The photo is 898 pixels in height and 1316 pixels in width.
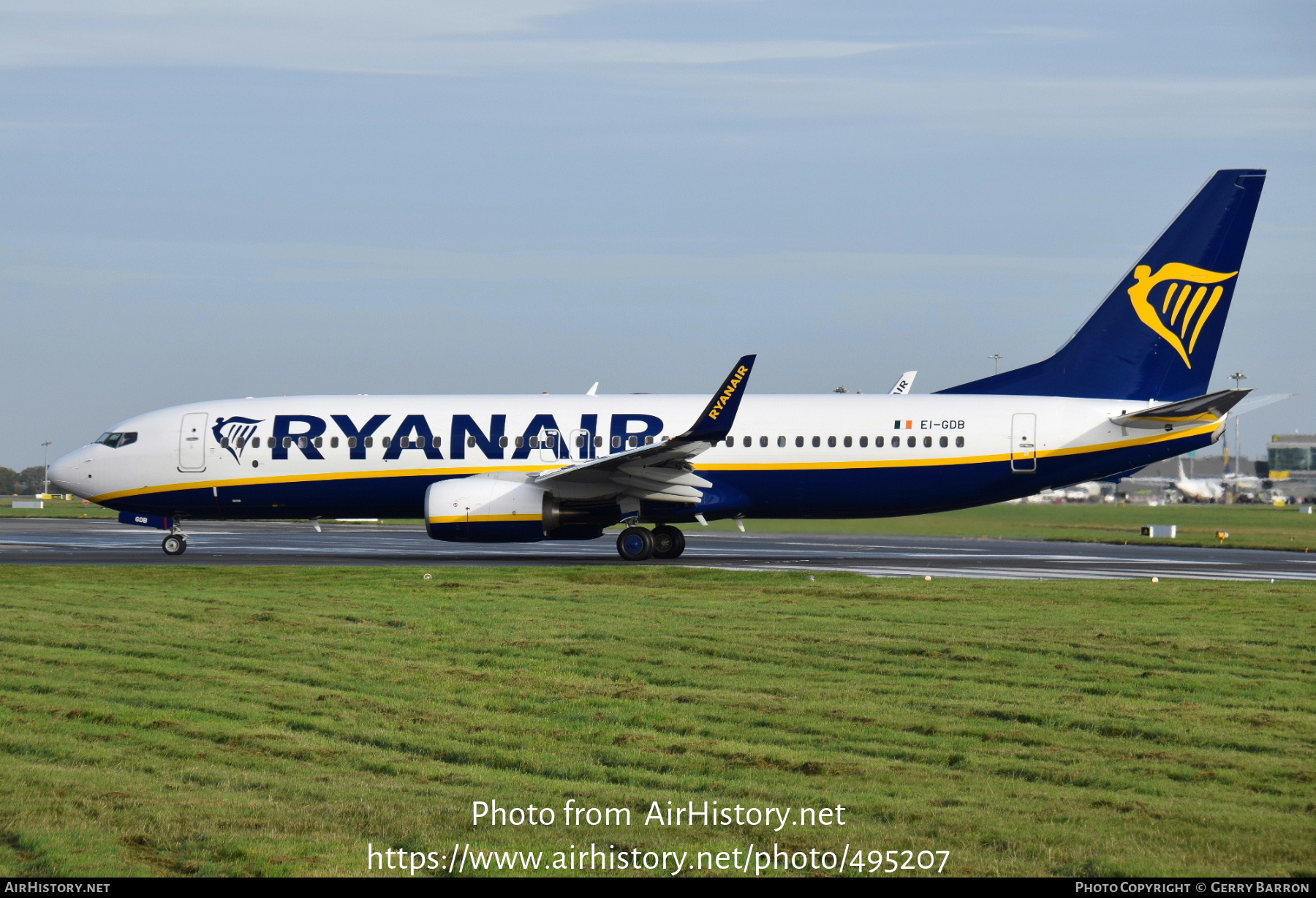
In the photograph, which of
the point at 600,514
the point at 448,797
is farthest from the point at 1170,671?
the point at 600,514

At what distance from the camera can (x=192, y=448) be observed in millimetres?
30438

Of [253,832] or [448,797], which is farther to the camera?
[448,797]

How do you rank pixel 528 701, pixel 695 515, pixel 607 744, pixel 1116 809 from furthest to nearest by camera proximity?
pixel 695 515 < pixel 528 701 < pixel 607 744 < pixel 1116 809

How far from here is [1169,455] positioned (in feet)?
95.0

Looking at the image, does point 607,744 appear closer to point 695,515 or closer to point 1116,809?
point 1116,809

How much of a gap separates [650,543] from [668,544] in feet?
2.38

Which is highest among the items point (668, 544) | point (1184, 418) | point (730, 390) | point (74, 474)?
point (730, 390)

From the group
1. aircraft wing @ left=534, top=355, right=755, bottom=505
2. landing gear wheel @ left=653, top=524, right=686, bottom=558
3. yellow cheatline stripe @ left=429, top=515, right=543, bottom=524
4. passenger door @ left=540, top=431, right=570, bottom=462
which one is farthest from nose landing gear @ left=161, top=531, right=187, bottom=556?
landing gear wheel @ left=653, top=524, right=686, bottom=558

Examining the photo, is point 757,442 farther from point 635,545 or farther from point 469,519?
point 469,519

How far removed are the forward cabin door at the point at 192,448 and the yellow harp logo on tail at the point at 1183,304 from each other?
22.0 meters

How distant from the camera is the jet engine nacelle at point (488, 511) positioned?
2686 cm

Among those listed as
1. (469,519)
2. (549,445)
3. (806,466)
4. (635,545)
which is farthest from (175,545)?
(806,466)

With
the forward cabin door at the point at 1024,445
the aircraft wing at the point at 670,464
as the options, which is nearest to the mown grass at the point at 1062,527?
the forward cabin door at the point at 1024,445

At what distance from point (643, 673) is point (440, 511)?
15077 mm
